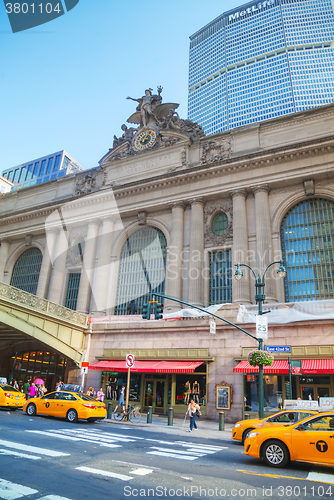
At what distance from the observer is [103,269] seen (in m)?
33.6

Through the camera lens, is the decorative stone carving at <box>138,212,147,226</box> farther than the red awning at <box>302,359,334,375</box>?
Yes

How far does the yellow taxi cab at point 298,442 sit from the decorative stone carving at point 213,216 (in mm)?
21095

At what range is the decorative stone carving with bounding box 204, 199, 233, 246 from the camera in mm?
29516

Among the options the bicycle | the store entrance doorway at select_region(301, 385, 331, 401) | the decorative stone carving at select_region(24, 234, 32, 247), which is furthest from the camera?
the decorative stone carving at select_region(24, 234, 32, 247)

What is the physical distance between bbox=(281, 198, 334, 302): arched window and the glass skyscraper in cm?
11835

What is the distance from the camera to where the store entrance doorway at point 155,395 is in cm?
2539

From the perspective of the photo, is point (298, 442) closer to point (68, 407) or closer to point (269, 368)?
point (68, 407)

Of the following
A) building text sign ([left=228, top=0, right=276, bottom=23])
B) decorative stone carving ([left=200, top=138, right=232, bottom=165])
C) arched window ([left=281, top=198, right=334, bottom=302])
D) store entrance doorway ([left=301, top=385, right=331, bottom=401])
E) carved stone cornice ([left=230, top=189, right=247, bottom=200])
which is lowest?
store entrance doorway ([left=301, top=385, right=331, bottom=401])

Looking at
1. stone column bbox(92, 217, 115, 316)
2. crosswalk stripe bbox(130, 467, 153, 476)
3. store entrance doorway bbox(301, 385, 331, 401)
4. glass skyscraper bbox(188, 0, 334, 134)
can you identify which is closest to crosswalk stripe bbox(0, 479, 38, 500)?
crosswalk stripe bbox(130, 467, 153, 476)

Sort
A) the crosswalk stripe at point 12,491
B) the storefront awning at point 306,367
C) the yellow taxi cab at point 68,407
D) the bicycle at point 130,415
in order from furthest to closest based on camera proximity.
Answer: the bicycle at point 130,415 < the storefront awning at point 306,367 < the yellow taxi cab at point 68,407 < the crosswalk stripe at point 12,491

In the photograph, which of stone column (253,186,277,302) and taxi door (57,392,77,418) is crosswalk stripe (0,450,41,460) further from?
stone column (253,186,277,302)

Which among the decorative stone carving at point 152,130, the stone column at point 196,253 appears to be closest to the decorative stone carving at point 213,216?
the stone column at point 196,253

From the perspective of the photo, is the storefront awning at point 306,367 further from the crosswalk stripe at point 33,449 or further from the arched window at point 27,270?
the arched window at point 27,270

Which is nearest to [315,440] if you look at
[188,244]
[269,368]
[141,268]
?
[269,368]
